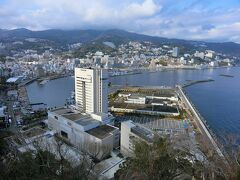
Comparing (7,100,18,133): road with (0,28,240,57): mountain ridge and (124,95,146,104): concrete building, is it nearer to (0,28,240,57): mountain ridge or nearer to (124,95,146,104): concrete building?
(124,95,146,104): concrete building

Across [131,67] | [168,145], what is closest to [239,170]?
[168,145]

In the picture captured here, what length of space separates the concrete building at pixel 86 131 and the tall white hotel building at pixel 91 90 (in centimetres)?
39

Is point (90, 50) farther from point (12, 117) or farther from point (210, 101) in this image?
point (12, 117)

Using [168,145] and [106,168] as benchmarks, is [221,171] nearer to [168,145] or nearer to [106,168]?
[168,145]

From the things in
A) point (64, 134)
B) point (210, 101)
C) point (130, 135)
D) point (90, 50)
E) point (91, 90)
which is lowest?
point (210, 101)

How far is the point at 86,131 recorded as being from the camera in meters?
4.72

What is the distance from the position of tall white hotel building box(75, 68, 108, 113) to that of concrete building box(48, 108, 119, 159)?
15.2 inches

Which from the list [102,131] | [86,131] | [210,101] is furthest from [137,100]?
[86,131]

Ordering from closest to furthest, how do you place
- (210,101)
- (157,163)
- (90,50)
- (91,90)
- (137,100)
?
1. (157,163)
2. (91,90)
3. (137,100)
4. (210,101)
5. (90,50)

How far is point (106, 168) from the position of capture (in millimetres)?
3947

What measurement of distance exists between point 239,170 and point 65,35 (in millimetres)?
51711

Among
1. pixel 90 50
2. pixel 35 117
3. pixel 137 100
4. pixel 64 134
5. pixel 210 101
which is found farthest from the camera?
pixel 90 50

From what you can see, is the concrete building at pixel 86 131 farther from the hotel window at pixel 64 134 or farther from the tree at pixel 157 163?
the tree at pixel 157 163

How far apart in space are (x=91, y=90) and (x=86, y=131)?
4.51 feet
